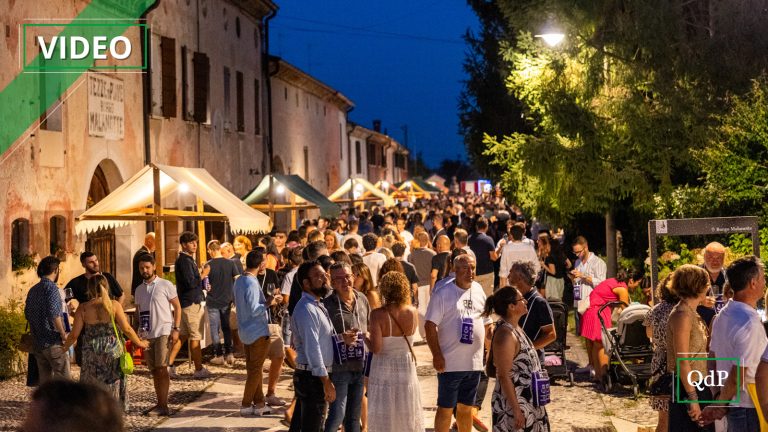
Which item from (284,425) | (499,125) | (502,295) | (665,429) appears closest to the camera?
(502,295)

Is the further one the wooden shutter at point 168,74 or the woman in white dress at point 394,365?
the wooden shutter at point 168,74

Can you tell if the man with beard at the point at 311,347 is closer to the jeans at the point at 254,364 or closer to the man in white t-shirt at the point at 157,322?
the jeans at the point at 254,364

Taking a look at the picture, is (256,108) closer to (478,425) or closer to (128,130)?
(128,130)

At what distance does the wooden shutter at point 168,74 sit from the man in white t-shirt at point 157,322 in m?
10.7

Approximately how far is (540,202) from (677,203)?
4707 millimetres

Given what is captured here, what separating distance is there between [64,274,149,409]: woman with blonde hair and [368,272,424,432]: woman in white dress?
290 cm

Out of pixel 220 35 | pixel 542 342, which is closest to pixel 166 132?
pixel 220 35

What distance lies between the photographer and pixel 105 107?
19062 mm

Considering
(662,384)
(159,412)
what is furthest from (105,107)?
(662,384)

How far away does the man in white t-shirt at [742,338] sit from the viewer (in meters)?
6.40

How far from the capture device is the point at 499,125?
3164 cm

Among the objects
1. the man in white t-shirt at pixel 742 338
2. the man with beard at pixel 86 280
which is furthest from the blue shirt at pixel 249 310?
the man in white t-shirt at pixel 742 338

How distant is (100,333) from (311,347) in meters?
2.83

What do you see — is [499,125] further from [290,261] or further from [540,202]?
[290,261]
